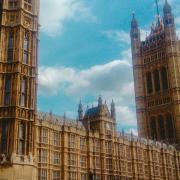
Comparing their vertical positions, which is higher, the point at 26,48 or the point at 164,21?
the point at 164,21

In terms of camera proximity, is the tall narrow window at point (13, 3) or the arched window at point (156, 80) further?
the arched window at point (156, 80)

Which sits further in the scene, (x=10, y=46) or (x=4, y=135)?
(x=10, y=46)

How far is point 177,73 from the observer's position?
340 ft

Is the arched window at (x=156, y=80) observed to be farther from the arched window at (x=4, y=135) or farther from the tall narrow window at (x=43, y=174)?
the arched window at (x=4, y=135)

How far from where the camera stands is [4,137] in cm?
3634

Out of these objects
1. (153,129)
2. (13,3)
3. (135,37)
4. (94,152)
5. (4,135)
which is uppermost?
(135,37)

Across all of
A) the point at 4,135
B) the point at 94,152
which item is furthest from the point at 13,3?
the point at 94,152

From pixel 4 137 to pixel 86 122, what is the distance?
107 ft

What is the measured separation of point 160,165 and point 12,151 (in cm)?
5117

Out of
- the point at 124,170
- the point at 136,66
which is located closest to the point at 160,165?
the point at 124,170

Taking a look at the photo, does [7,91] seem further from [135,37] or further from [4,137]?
[135,37]

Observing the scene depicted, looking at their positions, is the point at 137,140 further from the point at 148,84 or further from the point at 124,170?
the point at 148,84

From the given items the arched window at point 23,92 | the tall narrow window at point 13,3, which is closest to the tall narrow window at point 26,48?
the arched window at point 23,92

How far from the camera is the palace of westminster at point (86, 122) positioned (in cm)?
3722
